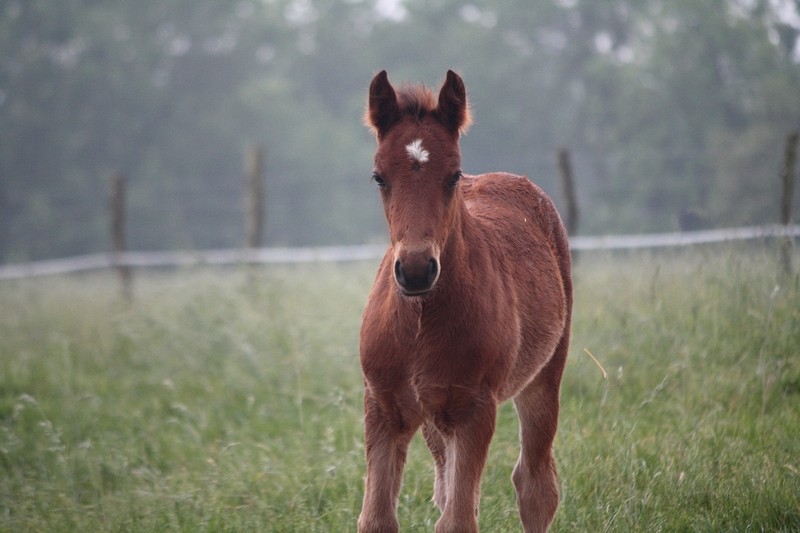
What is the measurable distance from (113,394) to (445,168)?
538 centimetres

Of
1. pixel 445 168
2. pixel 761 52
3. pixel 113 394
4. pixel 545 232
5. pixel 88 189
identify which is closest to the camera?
pixel 445 168

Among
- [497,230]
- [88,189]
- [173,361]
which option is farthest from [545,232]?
[88,189]

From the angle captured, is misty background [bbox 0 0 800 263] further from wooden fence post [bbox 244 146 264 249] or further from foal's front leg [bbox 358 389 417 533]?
foal's front leg [bbox 358 389 417 533]

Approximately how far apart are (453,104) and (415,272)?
0.85 m

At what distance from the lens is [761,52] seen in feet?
44.2

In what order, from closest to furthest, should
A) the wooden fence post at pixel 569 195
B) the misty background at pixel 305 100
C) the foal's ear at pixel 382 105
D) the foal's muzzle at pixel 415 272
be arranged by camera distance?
the foal's muzzle at pixel 415 272, the foal's ear at pixel 382 105, the wooden fence post at pixel 569 195, the misty background at pixel 305 100

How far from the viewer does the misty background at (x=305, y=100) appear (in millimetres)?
21672

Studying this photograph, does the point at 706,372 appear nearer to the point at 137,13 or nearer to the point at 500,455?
the point at 500,455

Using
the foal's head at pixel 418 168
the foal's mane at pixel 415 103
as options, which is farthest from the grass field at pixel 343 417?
the foal's mane at pixel 415 103

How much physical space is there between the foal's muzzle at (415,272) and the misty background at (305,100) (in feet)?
43.1

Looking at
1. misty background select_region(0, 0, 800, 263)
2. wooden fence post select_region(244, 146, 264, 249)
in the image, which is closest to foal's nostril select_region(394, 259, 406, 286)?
wooden fence post select_region(244, 146, 264, 249)

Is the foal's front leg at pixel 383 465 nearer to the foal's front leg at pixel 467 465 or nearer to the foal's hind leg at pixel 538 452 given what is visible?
the foal's front leg at pixel 467 465

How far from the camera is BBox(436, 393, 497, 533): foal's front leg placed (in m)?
3.20

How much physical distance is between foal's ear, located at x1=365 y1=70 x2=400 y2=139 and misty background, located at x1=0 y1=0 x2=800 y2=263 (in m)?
12.7
